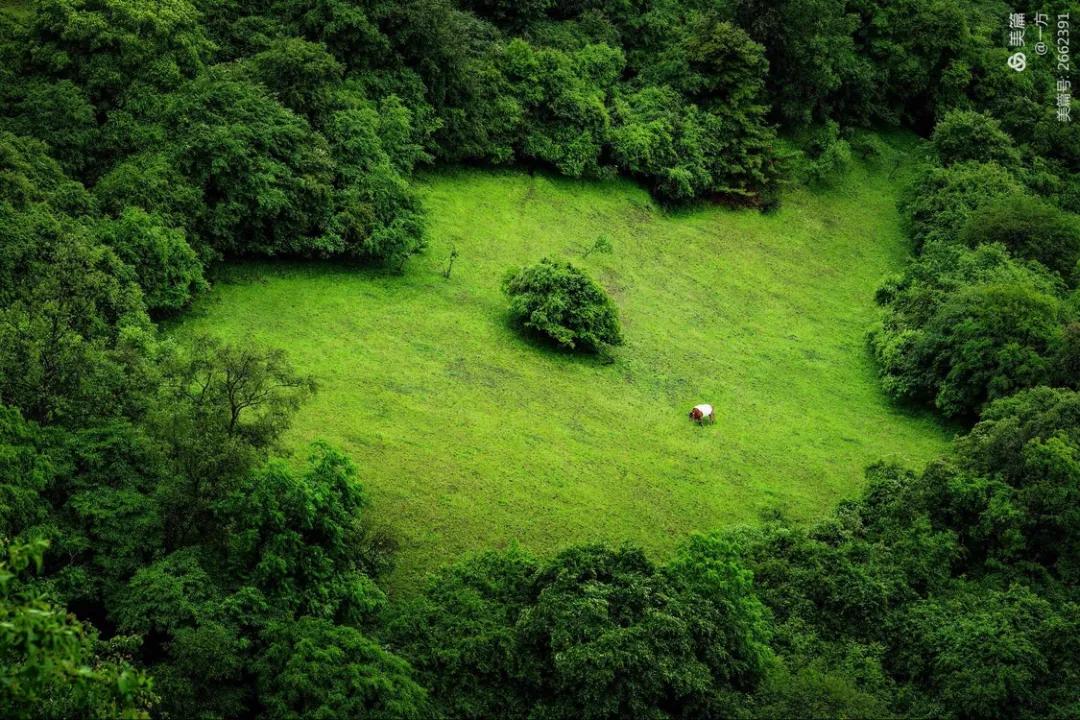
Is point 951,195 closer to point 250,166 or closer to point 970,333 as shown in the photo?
point 970,333

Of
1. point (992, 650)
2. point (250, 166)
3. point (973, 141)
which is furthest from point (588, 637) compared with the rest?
point (973, 141)

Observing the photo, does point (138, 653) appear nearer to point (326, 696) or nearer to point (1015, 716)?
point (326, 696)

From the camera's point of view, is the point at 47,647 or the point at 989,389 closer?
the point at 47,647

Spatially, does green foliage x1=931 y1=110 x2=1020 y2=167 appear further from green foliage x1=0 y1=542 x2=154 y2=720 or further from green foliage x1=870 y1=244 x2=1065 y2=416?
green foliage x1=0 y1=542 x2=154 y2=720

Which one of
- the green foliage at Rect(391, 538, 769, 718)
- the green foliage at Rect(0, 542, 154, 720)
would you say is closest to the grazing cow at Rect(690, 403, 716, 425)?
the green foliage at Rect(391, 538, 769, 718)

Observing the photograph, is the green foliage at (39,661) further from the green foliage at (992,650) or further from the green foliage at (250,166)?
the green foliage at (250,166)

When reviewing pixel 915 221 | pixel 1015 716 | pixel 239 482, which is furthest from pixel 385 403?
pixel 915 221

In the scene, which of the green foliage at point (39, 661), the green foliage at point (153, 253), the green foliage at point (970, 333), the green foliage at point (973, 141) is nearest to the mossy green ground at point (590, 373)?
Result: the green foliage at point (970, 333)

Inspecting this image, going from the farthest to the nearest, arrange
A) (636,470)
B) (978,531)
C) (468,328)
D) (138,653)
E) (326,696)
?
1. (468,328)
2. (636,470)
3. (978,531)
4. (138,653)
5. (326,696)
